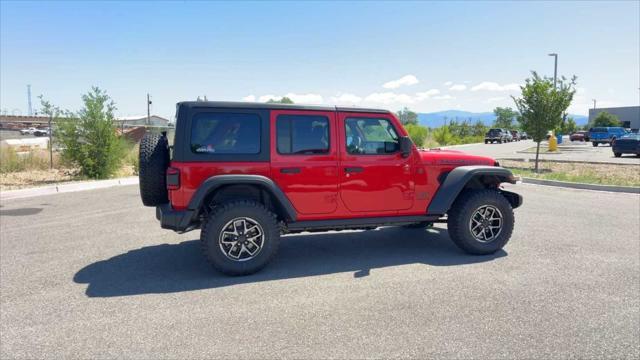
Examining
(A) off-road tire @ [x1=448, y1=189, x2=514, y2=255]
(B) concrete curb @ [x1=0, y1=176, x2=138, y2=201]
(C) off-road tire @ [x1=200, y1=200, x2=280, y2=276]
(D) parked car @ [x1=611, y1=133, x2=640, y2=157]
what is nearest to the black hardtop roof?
(C) off-road tire @ [x1=200, y1=200, x2=280, y2=276]

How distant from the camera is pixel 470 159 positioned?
545 centimetres

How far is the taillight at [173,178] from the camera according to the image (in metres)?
4.34

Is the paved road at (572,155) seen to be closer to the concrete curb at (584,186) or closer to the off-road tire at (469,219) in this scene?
the concrete curb at (584,186)

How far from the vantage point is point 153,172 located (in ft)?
15.1

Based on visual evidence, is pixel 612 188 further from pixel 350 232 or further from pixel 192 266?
pixel 192 266

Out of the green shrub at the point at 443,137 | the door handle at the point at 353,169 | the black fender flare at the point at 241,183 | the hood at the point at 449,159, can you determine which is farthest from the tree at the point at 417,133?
the black fender flare at the point at 241,183

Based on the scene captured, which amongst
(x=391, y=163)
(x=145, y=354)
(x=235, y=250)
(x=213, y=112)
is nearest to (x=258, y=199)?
(x=235, y=250)

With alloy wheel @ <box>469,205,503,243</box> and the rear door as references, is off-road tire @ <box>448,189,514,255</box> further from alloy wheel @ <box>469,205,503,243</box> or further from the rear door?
the rear door

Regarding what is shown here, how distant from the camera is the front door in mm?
4910

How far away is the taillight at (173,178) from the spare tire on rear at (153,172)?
0.36 metres

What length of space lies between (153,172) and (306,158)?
1.75 m

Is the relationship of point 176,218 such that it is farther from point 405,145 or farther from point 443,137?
point 443,137

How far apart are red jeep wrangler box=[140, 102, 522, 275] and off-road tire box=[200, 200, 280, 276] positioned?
11mm

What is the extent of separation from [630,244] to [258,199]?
17.6ft
